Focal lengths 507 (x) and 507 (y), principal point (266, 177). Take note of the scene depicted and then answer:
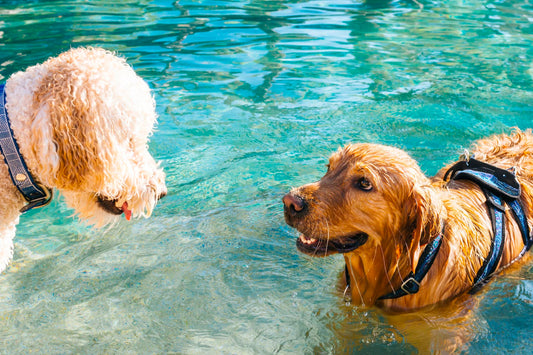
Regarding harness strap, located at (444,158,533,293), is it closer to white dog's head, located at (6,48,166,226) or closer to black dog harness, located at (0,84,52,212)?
white dog's head, located at (6,48,166,226)

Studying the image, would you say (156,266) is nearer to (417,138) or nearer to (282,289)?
(282,289)

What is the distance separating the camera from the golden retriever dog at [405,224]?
3.36 m

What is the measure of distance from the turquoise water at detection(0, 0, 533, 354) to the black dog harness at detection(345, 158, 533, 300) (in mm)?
276

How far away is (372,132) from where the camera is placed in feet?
22.7

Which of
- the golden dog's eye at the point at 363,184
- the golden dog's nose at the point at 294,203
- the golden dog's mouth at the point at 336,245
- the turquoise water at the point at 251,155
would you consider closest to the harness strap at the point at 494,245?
the turquoise water at the point at 251,155

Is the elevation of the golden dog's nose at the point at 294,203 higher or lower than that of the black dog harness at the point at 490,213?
higher

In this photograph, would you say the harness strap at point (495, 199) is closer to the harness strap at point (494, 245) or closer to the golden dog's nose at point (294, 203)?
the harness strap at point (494, 245)

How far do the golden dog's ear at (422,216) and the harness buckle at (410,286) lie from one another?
0.24 m

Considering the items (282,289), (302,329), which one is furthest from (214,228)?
(302,329)

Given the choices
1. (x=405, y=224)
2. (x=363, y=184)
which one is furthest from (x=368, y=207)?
(x=405, y=224)

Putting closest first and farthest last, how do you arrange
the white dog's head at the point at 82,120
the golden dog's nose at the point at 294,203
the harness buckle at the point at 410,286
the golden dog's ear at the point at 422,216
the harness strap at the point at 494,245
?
1. the white dog's head at the point at 82,120
2. the golden dog's ear at the point at 422,216
3. the golden dog's nose at the point at 294,203
4. the harness buckle at the point at 410,286
5. the harness strap at the point at 494,245

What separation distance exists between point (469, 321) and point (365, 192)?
54.4 inches

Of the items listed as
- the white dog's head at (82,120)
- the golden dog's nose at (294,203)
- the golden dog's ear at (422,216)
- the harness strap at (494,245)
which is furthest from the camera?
the harness strap at (494,245)

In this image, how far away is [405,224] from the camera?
135 inches
